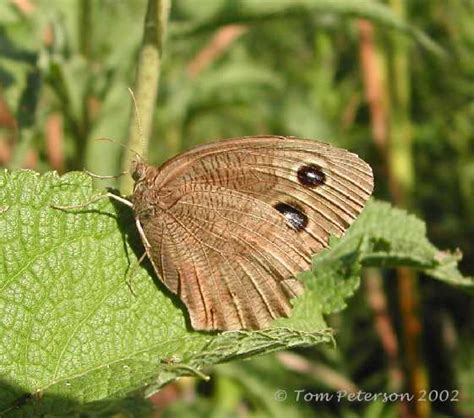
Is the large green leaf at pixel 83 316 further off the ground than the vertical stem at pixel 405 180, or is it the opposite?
the vertical stem at pixel 405 180

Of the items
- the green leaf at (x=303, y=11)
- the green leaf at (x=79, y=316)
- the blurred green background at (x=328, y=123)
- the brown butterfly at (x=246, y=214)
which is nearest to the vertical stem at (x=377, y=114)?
the blurred green background at (x=328, y=123)

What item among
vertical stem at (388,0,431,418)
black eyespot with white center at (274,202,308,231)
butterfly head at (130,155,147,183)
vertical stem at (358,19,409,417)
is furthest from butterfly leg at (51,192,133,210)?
vertical stem at (358,19,409,417)

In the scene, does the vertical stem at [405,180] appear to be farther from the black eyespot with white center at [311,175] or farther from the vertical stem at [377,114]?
the black eyespot with white center at [311,175]

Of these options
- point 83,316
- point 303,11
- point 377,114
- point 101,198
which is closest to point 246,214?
point 101,198

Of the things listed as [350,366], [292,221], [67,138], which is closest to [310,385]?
[350,366]

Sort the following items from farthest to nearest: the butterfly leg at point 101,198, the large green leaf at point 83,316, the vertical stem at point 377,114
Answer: the vertical stem at point 377,114
the butterfly leg at point 101,198
the large green leaf at point 83,316
